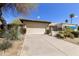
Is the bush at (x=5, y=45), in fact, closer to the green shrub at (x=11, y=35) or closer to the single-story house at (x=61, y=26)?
the green shrub at (x=11, y=35)

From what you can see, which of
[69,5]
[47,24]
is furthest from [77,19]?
[47,24]

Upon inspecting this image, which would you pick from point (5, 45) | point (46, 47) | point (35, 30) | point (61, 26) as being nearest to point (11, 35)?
point (5, 45)

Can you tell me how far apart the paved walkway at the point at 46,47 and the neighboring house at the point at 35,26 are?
3.8 inches

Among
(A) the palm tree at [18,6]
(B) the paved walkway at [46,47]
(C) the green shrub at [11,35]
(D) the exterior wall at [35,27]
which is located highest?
(A) the palm tree at [18,6]

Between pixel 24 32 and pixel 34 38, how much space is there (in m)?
0.20

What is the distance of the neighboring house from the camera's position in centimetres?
312

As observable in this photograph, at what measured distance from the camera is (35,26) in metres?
3.19

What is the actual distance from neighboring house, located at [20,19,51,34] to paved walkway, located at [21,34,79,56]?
0.10 metres

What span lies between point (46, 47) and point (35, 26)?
0.42 m

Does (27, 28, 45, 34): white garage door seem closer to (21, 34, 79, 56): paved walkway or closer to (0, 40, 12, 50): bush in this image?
(21, 34, 79, 56): paved walkway

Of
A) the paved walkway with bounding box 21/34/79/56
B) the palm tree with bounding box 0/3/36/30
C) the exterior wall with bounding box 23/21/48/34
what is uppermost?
the palm tree with bounding box 0/3/36/30

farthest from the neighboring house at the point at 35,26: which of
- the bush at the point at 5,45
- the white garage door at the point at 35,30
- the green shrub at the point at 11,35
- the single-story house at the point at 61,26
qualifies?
the bush at the point at 5,45

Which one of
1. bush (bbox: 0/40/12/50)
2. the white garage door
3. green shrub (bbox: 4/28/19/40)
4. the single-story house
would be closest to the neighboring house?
the white garage door

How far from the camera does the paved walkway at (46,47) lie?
3.01 metres
